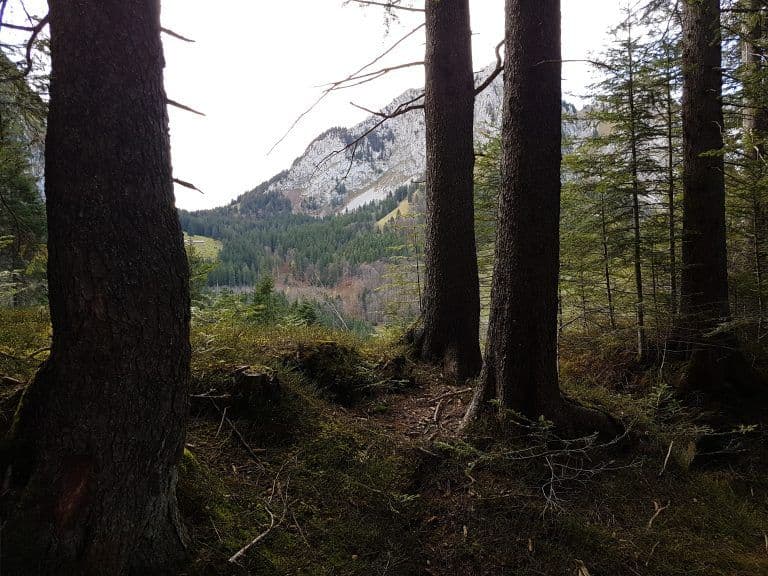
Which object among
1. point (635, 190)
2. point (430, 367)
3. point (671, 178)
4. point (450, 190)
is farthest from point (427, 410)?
point (671, 178)

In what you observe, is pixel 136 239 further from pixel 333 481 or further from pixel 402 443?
pixel 402 443

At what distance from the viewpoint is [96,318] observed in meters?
1.62

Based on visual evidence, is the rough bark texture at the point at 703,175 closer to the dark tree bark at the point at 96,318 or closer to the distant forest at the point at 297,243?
the dark tree bark at the point at 96,318

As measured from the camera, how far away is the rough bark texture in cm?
504

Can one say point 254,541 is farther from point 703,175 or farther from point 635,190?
point 635,190

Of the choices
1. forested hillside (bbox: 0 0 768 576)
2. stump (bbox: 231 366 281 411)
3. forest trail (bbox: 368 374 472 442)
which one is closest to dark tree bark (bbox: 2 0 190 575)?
forested hillside (bbox: 0 0 768 576)

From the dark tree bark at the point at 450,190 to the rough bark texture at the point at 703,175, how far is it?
2708 mm

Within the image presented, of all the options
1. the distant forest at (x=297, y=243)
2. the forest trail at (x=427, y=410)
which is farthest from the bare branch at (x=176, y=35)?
the distant forest at (x=297, y=243)

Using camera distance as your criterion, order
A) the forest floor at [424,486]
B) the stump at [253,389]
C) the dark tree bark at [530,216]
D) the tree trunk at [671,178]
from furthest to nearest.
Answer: the tree trunk at [671,178]
the dark tree bark at [530,216]
the stump at [253,389]
the forest floor at [424,486]

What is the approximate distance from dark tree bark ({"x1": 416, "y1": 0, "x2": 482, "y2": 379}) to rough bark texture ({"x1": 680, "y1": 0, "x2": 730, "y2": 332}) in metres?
2.71

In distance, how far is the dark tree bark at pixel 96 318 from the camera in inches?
62.2

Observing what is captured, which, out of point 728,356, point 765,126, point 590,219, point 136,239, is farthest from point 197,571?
point 765,126

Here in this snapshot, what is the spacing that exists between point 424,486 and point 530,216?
2.19 m

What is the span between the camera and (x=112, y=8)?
166cm
